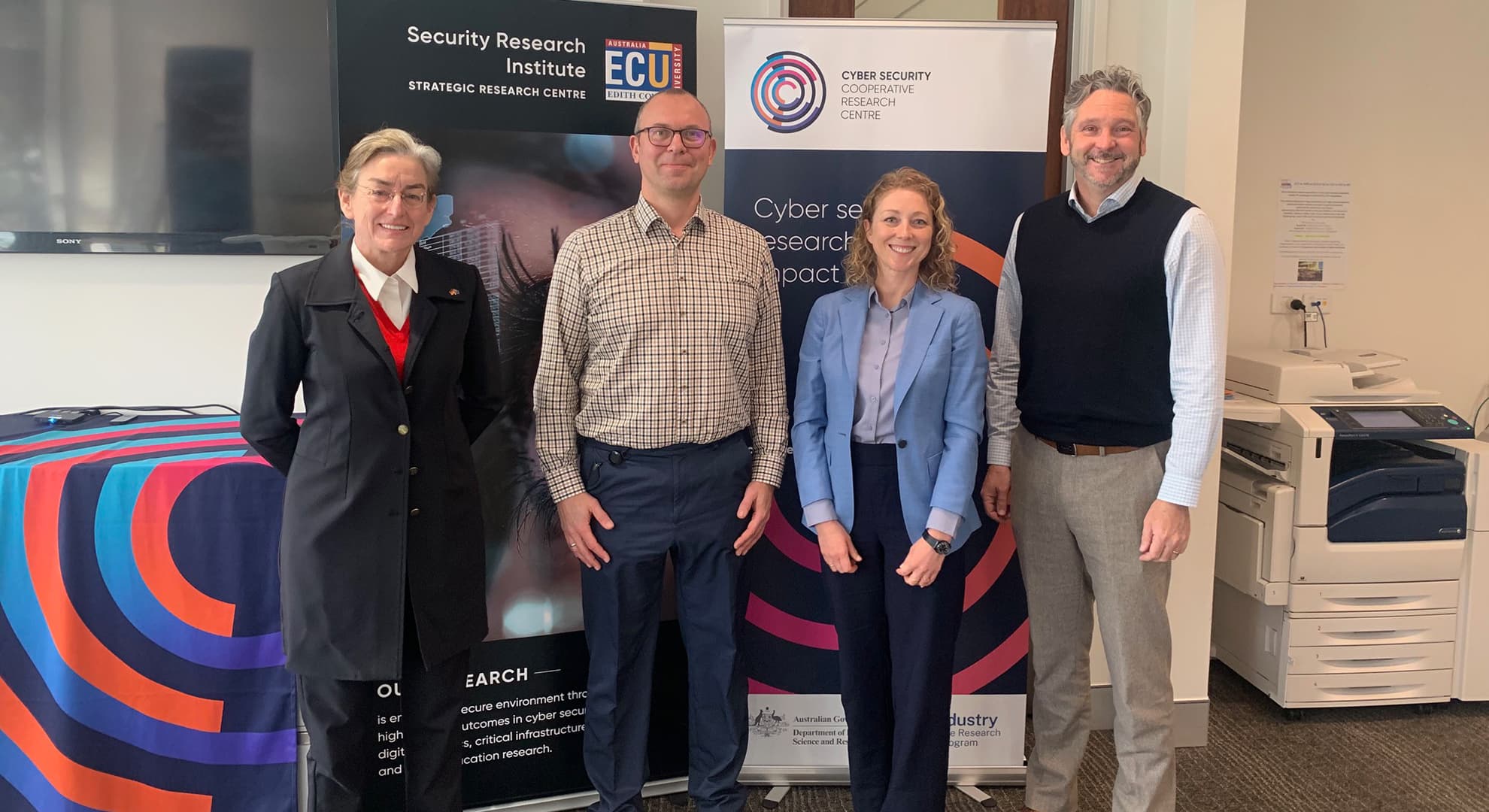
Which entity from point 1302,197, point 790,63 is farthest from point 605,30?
point 1302,197

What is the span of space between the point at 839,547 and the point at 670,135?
98 centimetres

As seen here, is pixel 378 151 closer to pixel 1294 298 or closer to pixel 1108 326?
pixel 1108 326

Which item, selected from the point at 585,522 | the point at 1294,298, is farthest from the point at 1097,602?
the point at 1294,298

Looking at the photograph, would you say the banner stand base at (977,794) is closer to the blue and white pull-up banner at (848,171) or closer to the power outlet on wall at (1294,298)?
the blue and white pull-up banner at (848,171)

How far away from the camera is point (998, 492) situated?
7.26ft

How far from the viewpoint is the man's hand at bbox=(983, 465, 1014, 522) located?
86.5 inches

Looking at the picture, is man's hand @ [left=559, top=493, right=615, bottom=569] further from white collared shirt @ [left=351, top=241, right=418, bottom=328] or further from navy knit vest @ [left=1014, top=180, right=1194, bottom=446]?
navy knit vest @ [left=1014, top=180, right=1194, bottom=446]

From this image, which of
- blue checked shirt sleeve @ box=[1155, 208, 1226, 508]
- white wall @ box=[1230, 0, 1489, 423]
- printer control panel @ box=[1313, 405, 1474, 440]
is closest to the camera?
blue checked shirt sleeve @ box=[1155, 208, 1226, 508]

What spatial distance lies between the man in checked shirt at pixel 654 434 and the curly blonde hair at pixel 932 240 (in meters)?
0.26

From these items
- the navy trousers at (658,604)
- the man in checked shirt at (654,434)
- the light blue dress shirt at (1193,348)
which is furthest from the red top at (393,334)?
the light blue dress shirt at (1193,348)

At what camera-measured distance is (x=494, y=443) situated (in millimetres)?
2430

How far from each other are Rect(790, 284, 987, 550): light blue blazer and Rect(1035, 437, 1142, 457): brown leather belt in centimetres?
20

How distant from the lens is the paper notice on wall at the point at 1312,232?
362 centimetres

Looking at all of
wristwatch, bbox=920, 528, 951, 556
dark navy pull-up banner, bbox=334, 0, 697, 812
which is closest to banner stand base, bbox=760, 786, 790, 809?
dark navy pull-up banner, bbox=334, 0, 697, 812
